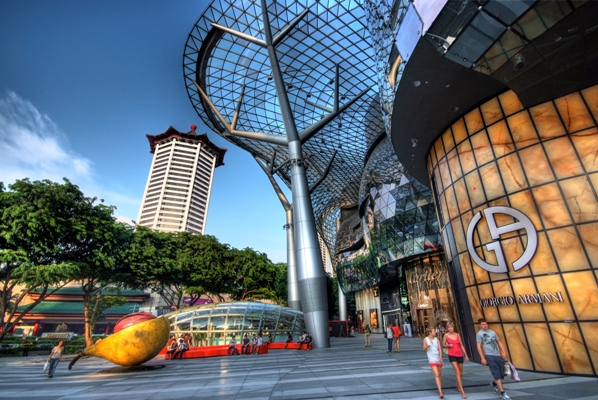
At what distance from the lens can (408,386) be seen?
764cm

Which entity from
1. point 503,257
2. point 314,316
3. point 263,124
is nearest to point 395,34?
point 503,257

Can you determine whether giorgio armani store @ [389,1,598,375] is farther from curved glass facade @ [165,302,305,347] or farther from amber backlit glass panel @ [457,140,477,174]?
curved glass facade @ [165,302,305,347]

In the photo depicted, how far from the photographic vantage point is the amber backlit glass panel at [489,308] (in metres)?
11.3

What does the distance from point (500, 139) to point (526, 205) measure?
2796 mm

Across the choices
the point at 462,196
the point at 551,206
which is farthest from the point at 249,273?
the point at 551,206

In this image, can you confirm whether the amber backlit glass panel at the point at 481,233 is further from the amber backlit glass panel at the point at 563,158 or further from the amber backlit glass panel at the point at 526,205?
the amber backlit glass panel at the point at 563,158

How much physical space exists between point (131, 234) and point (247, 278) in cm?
1504

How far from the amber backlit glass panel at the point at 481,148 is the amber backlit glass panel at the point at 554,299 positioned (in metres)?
4.73

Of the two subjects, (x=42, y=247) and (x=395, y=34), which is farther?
(x=42, y=247)

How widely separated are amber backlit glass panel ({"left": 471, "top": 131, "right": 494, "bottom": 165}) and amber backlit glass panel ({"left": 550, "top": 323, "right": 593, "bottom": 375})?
6171 millimetres

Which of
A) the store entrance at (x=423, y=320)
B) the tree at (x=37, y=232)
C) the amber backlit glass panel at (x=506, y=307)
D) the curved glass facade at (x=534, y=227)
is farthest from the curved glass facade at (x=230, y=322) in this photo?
the amber backlit glass panel at (x=506, y=307)

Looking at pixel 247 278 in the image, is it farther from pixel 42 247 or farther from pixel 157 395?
pixel 157 395

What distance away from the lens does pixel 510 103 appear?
11820 millimetres

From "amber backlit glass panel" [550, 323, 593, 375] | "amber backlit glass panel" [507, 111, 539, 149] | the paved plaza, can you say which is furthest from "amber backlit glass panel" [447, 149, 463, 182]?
the paved plaza
